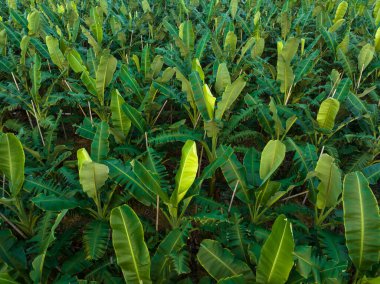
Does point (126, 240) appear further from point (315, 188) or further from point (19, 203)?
point (315, 188)

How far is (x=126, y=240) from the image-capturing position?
169 cm

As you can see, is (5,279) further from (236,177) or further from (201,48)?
(201,48)

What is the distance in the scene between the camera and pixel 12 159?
80.5 inches

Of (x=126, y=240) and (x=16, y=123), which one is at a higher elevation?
(x=126, y=240)

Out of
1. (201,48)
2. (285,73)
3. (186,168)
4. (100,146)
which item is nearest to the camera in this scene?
(186,168)

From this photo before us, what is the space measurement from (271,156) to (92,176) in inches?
41.6

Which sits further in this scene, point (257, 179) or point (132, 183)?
point (257, 179)

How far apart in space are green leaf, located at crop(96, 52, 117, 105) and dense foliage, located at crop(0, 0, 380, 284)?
12 millimetres

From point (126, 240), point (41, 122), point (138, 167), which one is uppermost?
point (138, 167)

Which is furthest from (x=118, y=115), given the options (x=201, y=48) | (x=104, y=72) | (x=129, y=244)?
(x=201, y=48)

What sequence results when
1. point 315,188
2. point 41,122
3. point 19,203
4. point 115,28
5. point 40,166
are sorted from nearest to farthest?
1. point 19,203
2. point 315,188
3. point 40,166
4. point 41,122
5. point 115,28

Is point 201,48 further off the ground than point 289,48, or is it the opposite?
point 289,48

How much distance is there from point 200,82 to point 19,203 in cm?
149

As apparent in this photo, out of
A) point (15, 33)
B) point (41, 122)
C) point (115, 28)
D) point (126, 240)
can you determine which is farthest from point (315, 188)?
point (15, 33)
